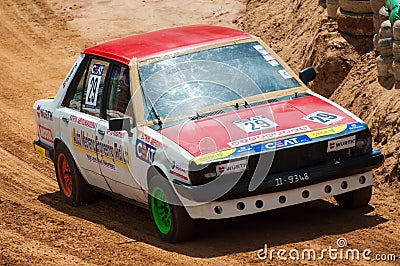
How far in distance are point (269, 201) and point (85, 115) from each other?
2558mm

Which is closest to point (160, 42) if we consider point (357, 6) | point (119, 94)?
point (119, 94)

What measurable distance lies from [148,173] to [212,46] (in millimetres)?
1671

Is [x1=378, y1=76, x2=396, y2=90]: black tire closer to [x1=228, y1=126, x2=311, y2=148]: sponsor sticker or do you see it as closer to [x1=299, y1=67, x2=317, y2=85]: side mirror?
[x1=299, y1=67, x2=317, y2=85]: side mirror

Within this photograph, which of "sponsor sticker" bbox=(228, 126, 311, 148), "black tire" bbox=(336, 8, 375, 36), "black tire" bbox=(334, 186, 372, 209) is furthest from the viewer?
"black tire" bbox=(336, 8, 375, 36)

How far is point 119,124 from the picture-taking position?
896 cm

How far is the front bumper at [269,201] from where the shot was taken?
27.0 feet

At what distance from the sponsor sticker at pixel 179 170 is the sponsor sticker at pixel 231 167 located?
27cm

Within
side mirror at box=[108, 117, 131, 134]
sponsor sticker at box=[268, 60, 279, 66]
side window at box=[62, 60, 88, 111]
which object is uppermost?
sponsor sticker at box=[268, 60, 279, 66]

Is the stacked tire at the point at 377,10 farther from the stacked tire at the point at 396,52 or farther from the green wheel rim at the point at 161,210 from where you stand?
the green wheel rim at the point at 161,210

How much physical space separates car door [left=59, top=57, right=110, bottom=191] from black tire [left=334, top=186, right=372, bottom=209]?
7.75ft

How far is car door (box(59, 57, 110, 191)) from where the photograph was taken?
9.83 m

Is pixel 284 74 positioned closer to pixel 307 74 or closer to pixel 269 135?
pixel 307 74

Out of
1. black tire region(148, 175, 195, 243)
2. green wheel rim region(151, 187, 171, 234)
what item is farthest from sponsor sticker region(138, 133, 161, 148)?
green wheel rim region(151, 187, 171, 234)

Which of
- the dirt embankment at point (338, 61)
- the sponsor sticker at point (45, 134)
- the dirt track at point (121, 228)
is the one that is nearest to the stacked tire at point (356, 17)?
the dirt embankment at point (338, 61)
